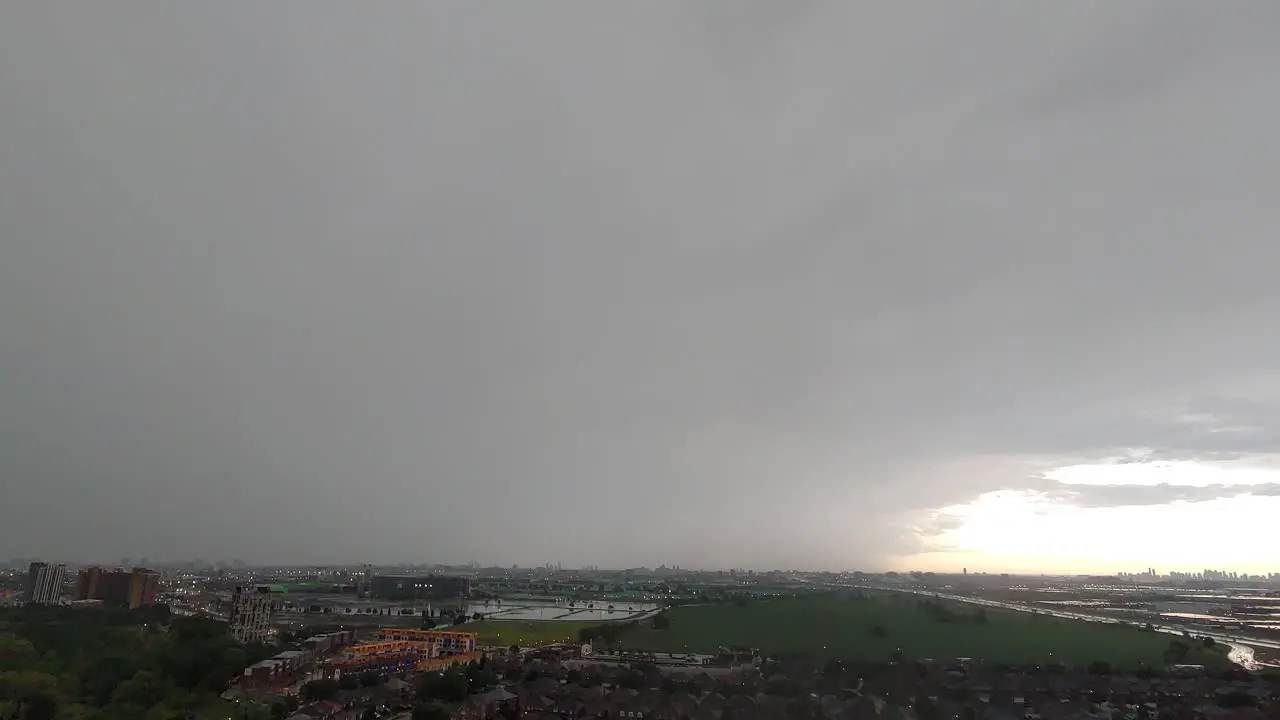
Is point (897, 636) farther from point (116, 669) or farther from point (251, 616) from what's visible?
point (116, 669)

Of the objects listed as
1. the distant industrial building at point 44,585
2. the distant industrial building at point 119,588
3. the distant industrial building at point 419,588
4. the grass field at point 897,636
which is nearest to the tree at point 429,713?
the grass field at point 897,636

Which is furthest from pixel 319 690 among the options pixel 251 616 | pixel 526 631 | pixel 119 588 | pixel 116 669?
pixel 119 588

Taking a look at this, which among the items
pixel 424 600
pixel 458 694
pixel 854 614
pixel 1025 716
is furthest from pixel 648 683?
pixel 424 600

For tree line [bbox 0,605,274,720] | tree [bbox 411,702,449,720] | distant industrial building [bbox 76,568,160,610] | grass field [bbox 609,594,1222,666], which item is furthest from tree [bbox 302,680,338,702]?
distant industrial building [bbox 76,568,160,610]

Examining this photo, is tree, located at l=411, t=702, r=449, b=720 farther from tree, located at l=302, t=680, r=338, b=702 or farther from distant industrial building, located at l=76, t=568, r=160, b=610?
distant industrial building, located at l=76, t=568, r=160, b=610

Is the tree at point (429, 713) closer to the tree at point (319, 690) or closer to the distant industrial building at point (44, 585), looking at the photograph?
the tree at point (319, 690)

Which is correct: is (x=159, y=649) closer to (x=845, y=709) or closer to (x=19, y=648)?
(x=19, y=648)
